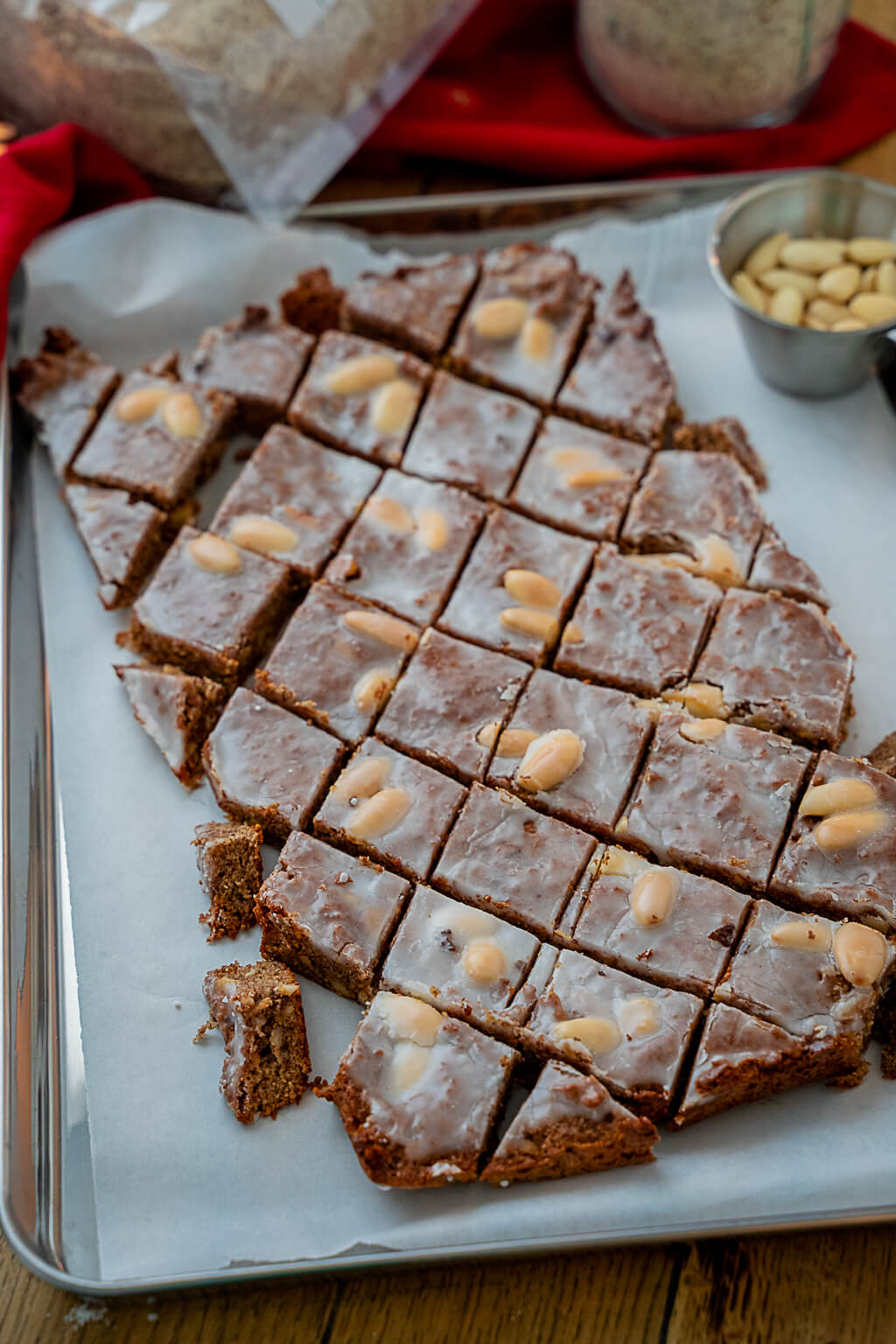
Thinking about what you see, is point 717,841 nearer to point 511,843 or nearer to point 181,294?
point 511,843

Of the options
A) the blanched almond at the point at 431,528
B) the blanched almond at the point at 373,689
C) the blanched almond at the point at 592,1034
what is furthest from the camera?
the blanched almond at the point at 431,528

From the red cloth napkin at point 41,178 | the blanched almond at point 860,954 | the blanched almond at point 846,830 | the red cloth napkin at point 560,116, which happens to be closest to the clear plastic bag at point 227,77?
the red cloth napkin at point 41,178

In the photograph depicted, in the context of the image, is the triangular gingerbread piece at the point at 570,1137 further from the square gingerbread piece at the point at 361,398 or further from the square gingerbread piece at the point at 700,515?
the square gingerbread piece at the point at 361,398

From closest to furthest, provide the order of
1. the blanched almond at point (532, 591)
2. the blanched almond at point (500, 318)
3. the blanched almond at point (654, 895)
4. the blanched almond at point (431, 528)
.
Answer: the blanched almond at point (654, 895) < the blanched almond at point (532, 591) < the blanched almond at point (431, 528) < the blanched almond at point (500, 318)

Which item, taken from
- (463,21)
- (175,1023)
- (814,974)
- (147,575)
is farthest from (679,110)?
(175,1023)

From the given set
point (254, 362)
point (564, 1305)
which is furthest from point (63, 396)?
point (564, 1305)

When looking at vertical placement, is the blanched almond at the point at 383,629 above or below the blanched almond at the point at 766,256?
below

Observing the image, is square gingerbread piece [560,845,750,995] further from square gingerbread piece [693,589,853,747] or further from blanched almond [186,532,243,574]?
blanched almond [186,532,243,574]
